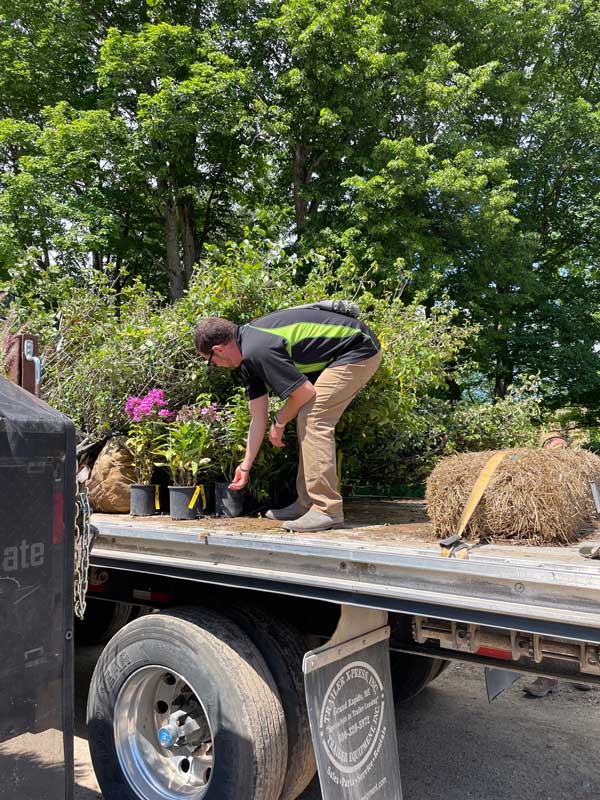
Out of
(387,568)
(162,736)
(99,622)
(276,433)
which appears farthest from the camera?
(99,622)

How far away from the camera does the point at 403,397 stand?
4574 mm

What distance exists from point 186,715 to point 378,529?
1.22 metres

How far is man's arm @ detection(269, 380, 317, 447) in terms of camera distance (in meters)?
3.42

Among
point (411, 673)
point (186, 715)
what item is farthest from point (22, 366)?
point (411, 673)

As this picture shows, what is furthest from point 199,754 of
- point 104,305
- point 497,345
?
point 497,345

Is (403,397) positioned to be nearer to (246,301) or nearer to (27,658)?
(246,301)

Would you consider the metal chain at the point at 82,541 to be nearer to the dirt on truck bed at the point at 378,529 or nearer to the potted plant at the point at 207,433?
the dirt on truck bed at the point at 378,529

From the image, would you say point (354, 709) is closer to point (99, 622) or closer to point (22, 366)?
point (22, 366)

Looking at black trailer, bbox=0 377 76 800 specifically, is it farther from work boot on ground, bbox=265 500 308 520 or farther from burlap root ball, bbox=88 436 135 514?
burlap root ball, bbox=88 436 135 514

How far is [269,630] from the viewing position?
299 centimetres

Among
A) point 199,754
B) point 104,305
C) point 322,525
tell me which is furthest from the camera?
point 104,305

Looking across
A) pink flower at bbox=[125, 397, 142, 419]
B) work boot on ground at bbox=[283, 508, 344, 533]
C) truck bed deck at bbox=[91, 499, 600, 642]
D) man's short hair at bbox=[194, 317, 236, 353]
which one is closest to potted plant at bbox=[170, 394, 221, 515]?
pink flower at bbox=[125, 397, 142, 419]

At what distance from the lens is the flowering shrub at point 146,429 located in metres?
4.07

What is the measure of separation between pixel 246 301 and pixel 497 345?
1199 centimetres
